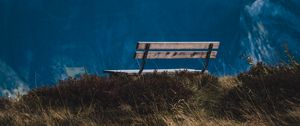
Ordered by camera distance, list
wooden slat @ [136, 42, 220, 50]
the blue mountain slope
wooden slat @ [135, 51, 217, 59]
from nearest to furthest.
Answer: wooden slat @ [136, 42, 220, 50] → wooden slat @ [135, 51, 217, 59] → the blue mountain slope

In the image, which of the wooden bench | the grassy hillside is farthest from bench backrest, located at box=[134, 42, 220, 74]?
the grassy hillside

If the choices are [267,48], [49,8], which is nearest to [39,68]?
[49,8]

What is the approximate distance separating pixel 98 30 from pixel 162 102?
434 feet

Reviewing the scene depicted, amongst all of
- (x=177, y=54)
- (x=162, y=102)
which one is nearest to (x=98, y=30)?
(x=177, y=54)

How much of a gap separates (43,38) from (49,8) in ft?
24.3

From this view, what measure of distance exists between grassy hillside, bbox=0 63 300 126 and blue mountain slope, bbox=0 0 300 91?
116 meters

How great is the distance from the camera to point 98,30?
13788 cm

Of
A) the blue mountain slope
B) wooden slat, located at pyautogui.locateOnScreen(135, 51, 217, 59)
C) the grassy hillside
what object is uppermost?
the blue mountain slope

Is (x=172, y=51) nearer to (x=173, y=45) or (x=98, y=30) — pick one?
(x=173, y=45)

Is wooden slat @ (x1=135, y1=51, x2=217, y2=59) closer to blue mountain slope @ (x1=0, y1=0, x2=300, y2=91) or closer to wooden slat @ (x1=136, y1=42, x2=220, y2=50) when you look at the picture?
wooden slat @ (x1=136, y1=42, x2=220, y2=50)

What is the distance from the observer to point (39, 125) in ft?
18.8

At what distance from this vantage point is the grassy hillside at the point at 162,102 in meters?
5.64

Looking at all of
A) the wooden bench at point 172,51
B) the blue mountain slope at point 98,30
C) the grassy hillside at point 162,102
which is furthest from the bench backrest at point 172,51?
the blue mountain slope at point 98,30

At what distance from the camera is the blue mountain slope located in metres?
130
